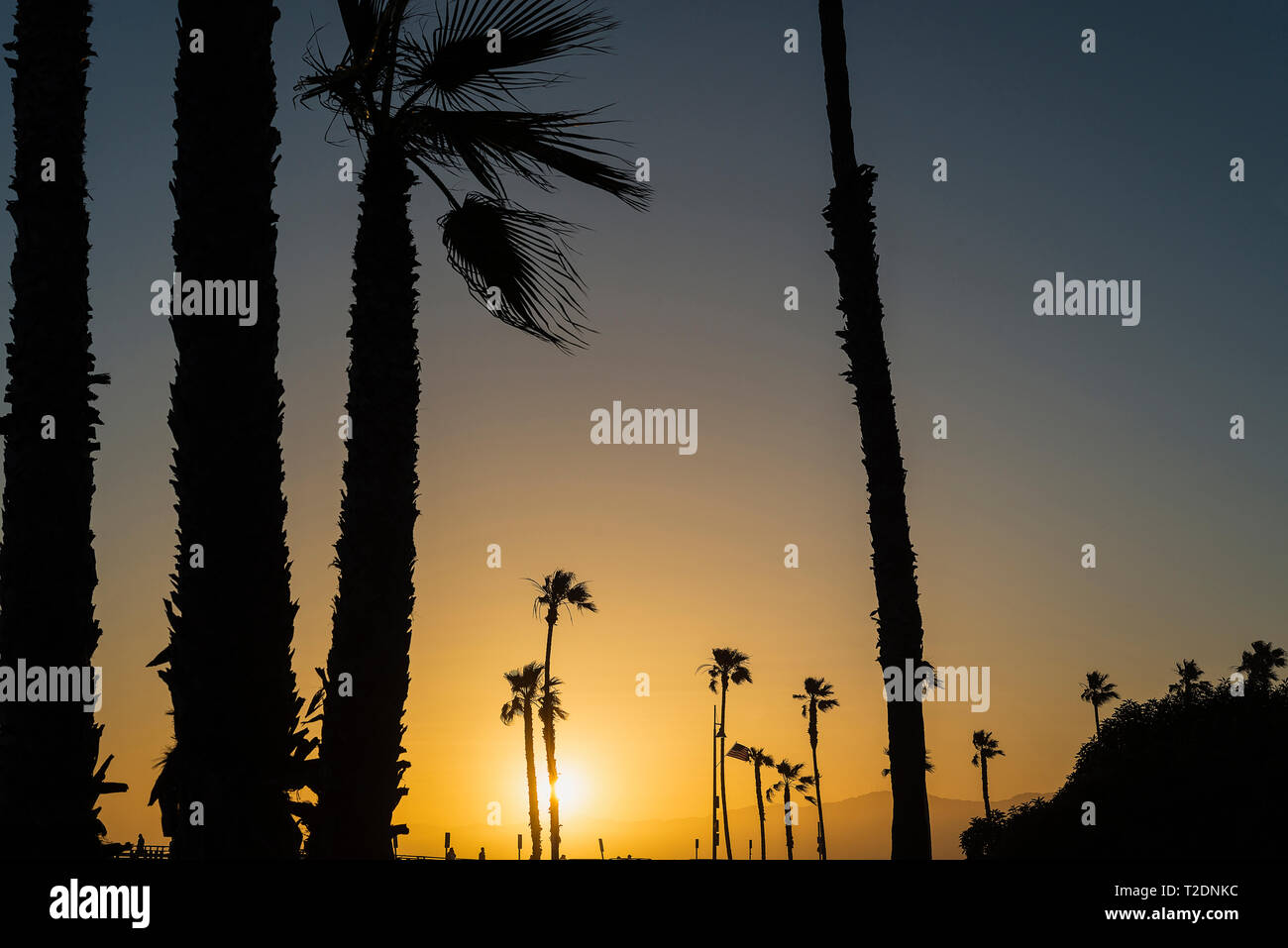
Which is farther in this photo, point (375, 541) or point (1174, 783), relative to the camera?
point (1174, 783)

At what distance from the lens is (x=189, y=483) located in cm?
489

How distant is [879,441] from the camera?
9.56m

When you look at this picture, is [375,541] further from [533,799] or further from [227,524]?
[533,799]

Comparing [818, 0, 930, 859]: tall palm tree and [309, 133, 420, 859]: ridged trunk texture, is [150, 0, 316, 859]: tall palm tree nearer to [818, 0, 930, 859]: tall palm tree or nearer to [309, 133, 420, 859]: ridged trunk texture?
[309, 133, 420, 859]: ridged trunk texture

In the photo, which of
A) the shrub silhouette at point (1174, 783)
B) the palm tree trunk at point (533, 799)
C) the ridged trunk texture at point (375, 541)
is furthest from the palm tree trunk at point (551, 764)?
the ridged trunk texture at point (375, 541)

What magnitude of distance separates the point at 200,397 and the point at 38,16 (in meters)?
3.50

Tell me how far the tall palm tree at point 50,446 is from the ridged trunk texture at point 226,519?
1.06 meters

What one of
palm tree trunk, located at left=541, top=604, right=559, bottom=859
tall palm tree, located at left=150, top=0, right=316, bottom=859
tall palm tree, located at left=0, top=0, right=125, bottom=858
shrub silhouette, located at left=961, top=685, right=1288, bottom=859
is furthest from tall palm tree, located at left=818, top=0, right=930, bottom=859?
palm tree trunk, located at left=541, top=604, right=559, bottom=859

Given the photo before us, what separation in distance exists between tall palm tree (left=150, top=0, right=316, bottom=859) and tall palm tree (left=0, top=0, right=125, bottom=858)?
1.05 metres

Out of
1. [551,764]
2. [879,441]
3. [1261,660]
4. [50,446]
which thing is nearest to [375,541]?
[50,446]

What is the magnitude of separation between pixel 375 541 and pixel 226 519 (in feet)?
6.04
